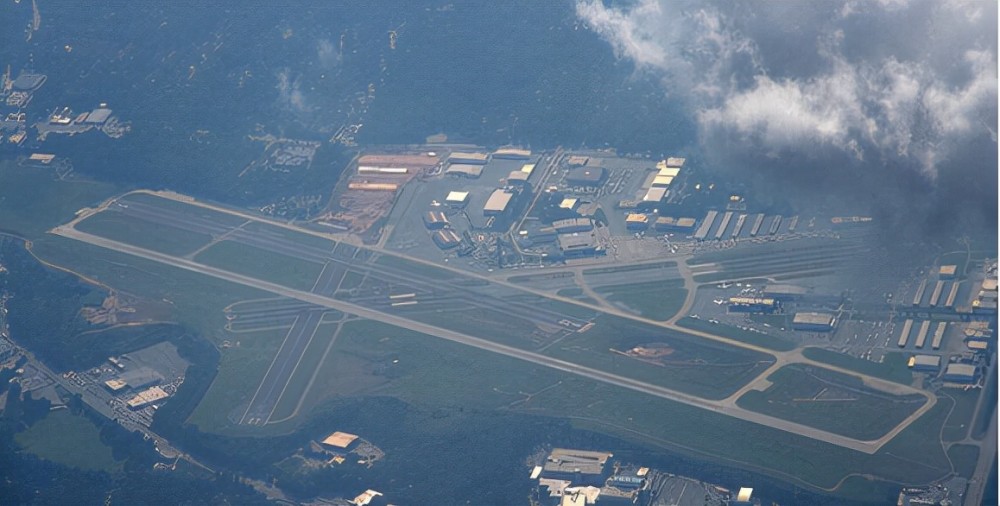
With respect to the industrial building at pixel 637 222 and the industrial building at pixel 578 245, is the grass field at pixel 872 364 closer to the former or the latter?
the industrial building at pixel 637 222

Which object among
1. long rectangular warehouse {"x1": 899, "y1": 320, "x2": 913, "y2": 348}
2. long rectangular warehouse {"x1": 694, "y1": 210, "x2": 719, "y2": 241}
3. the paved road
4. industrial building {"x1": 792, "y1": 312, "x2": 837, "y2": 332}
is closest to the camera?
the paved road

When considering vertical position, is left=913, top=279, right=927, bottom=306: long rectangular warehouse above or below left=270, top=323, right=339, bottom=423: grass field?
above

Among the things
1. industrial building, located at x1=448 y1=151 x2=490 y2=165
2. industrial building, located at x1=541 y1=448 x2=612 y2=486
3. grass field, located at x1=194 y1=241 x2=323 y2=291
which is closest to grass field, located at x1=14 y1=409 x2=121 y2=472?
grass field, located at x1=194 y1=241 x2=323 y2=291

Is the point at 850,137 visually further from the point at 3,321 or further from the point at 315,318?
the point at 3,321

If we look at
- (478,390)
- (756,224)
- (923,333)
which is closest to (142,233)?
(478,390)

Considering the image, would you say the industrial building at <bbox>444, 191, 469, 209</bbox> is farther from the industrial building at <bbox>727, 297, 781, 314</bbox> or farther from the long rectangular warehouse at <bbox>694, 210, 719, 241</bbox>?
the industrial building at <bbox>727, 297, 781, 314</bbox>

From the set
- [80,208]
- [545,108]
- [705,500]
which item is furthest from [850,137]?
[80,208]

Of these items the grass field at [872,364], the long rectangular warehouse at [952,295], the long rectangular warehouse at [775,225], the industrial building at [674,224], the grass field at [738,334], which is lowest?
the grass field at [738,334]

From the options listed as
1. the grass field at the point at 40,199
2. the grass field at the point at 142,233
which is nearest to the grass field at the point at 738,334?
the grass field at the point at 142,233
